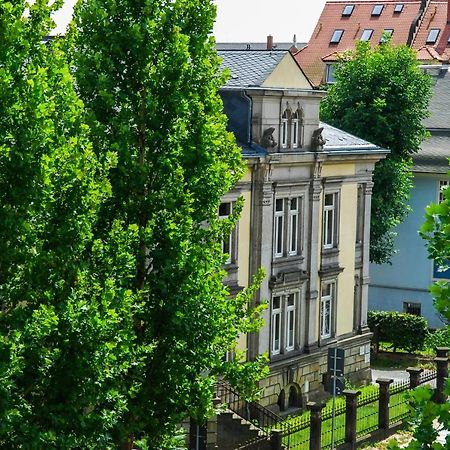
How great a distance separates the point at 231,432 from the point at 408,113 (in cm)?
2245

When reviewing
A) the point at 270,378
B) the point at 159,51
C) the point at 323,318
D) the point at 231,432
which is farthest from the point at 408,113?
the point at 159,51

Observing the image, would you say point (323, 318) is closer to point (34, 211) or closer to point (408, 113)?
point (408, 113)

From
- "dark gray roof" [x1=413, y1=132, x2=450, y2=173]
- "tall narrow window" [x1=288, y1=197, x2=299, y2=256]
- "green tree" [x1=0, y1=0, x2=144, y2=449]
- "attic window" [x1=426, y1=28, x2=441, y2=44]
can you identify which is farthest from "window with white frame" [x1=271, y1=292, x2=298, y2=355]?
"attic window" [x1=426, y1=28, x2=441, y2=44]

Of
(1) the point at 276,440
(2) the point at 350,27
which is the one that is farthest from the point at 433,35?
(1) the point at 276,440

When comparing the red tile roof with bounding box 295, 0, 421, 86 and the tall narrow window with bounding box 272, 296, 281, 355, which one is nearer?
the tall narrow window with bounding box 272, 296, 281, 355

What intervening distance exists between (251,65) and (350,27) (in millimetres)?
57364

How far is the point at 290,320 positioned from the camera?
40344mm

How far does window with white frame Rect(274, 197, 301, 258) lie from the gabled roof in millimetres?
3203

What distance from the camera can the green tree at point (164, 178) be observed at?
24.6 meters

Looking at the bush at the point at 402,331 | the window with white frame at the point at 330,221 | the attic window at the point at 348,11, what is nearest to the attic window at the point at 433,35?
the attic window at the point at 348,11

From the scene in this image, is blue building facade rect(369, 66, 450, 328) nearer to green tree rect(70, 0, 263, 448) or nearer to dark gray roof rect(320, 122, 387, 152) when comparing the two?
dark gray roof rect(320, 122, 387, 152)

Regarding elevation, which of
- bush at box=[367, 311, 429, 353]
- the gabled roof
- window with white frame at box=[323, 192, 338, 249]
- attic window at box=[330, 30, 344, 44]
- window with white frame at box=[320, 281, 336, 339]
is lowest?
bush at box=[367, 311, 429, 353]

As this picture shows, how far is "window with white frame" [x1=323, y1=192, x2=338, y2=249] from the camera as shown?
42094mm

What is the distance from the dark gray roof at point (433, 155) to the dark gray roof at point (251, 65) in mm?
17896
